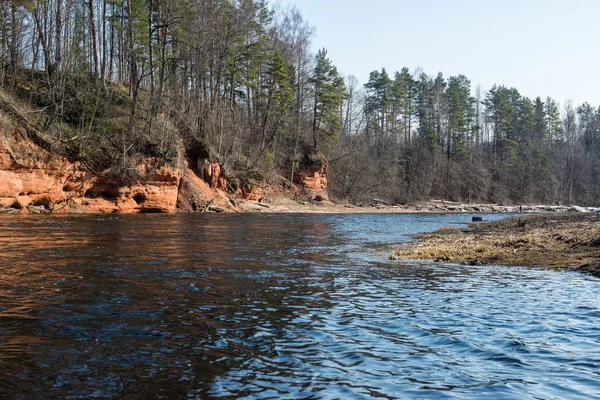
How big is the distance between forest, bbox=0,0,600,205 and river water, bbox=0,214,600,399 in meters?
23.8

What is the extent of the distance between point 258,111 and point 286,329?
5472 cm

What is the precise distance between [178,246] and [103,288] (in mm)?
7417

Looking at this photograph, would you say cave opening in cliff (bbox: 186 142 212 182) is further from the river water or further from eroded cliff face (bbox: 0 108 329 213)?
the river water

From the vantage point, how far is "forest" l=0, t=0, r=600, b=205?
1399 inches

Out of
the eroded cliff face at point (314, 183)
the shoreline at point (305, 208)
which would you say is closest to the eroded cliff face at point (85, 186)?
the shoreline at point (305, 208)

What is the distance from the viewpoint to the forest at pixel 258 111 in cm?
3553

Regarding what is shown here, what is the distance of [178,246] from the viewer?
17.0 meters

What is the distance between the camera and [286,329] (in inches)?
288

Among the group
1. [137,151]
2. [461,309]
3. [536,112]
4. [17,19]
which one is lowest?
[461,309]

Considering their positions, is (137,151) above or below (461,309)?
above

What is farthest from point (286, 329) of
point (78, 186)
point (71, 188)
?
point (78, 186)

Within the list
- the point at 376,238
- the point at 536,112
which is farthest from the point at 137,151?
the point at 536,112

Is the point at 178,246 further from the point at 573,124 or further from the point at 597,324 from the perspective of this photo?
the point at 573,124

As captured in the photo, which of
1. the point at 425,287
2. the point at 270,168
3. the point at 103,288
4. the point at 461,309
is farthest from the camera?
the point at 270,168
